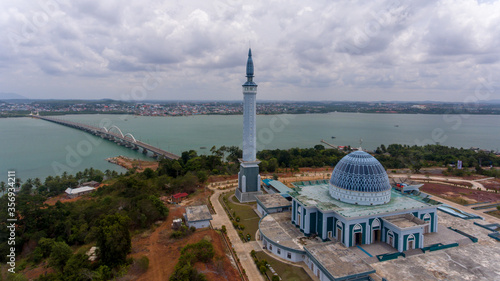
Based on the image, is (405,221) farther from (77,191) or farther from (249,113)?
(77,191)

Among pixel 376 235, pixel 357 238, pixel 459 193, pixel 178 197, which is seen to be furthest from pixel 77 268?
pixel 459 193

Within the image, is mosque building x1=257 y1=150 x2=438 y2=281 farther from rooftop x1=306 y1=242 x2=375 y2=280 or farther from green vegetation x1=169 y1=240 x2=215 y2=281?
green vegetation x1=169 y1=240 x2=215 y2=281

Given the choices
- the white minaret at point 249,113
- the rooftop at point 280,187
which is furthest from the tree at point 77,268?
the rooftop at point 280,187

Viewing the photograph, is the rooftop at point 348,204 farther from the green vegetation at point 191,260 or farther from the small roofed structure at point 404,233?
the green vegetation at point 191,260

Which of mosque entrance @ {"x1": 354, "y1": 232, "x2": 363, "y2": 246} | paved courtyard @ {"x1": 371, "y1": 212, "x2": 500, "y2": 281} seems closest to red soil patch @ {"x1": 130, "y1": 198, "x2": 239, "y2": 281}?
mosque entrance @ {"x1": 354, "y1": 232, "x2": 363, "y2": 246}

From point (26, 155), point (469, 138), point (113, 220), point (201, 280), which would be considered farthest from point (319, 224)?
point (469, 138)

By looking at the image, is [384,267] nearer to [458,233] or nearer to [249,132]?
[458,233]
